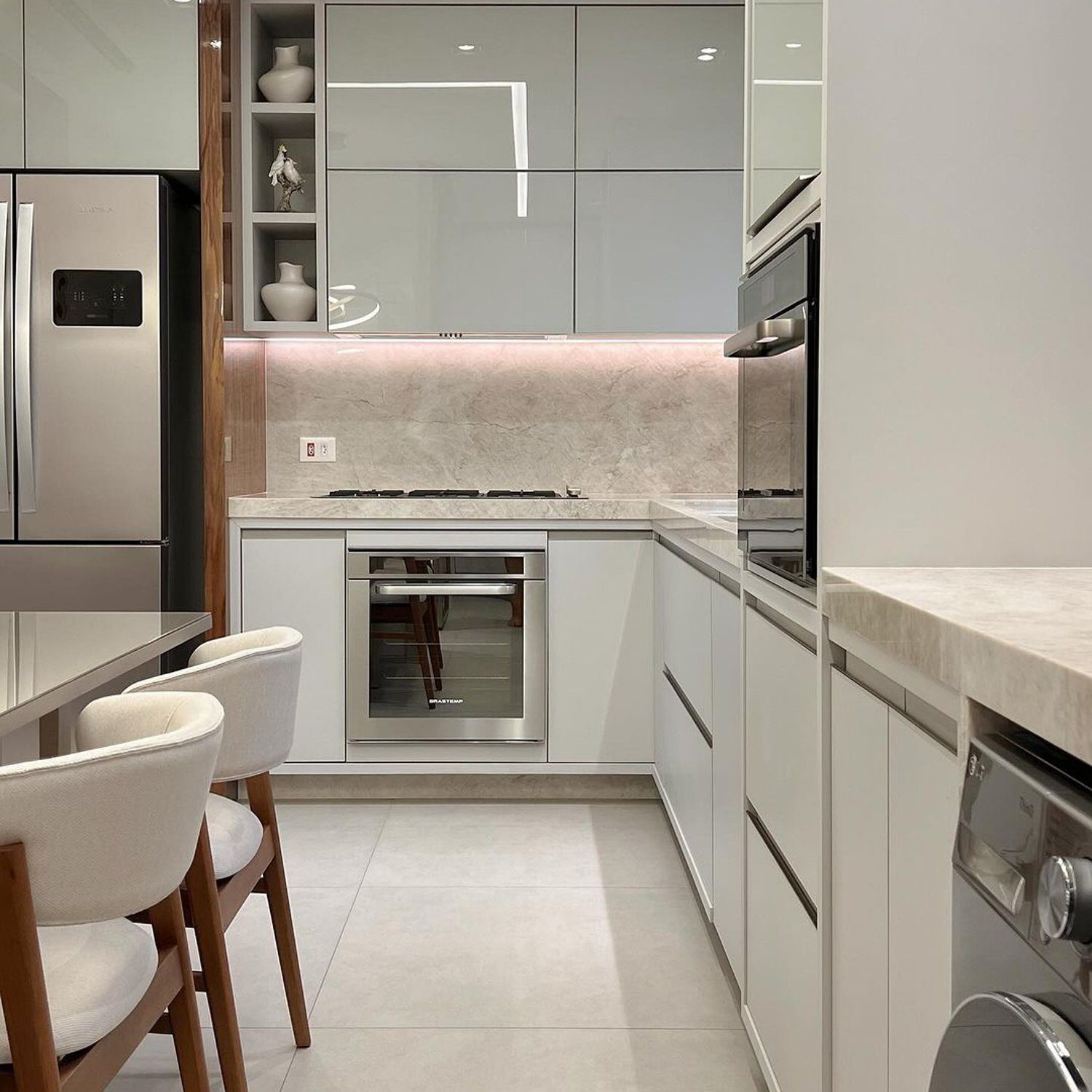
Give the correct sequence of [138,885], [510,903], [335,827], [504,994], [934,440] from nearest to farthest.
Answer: [138,885] → [934,440] → [504,994] → [510,903] → [335,827]

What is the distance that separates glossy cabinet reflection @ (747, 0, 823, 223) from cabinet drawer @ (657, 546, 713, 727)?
91 cm

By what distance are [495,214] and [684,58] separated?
0.81 m

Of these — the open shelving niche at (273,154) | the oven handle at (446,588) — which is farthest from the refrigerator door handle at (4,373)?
the oven handle at (446,588)

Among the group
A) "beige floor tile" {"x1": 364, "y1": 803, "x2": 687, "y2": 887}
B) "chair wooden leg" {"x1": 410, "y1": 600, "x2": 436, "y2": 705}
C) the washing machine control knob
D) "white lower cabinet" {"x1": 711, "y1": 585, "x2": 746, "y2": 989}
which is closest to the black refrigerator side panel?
"chair wooden leg" {"x1": 410, "y1": 600, "x2": 436, "y2": 705}

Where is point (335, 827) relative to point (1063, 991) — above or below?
below

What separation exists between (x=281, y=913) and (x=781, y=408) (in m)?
1.26

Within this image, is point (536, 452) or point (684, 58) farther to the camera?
point (536, 452)

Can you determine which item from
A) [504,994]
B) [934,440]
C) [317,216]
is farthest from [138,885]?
[317,216]

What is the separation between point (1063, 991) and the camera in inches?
24.0

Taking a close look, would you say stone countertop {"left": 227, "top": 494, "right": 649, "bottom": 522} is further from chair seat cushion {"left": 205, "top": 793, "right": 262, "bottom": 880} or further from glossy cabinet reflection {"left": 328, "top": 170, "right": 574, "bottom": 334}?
chair seat cushion {"left": 205, "top": 793, "right": 262, "bottom": 880}

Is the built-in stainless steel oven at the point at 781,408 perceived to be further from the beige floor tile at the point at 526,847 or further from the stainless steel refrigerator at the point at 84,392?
the stainless steel refrigerator at the point at 84,392

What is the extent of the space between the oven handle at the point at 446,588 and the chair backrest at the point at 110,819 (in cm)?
232

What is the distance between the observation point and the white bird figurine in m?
3.95

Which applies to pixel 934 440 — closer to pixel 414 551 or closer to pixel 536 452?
pixel 414 551
